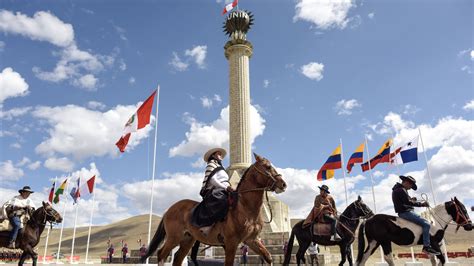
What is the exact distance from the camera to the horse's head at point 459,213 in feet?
24.5

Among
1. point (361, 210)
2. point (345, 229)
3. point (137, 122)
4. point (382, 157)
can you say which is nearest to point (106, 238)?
point (137, 122)

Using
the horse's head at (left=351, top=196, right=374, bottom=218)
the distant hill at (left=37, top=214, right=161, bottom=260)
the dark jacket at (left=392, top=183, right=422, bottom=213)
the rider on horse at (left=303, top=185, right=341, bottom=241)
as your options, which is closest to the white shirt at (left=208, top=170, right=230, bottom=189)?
the dark jacket at (left=392, top=183, right=422, bottom=213)

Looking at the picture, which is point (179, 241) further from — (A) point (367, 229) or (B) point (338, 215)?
(B) point (338, 215)

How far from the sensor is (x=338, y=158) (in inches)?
758

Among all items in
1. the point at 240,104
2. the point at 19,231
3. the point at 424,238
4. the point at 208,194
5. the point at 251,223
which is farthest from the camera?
the point at 240,104

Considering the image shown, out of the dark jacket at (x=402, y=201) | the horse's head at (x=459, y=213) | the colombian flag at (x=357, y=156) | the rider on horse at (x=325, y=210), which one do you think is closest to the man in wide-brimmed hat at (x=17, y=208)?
the rider on horse at (x=325, y=210)

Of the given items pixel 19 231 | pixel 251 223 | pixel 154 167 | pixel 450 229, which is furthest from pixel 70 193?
pixel 450 229

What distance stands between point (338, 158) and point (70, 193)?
1848 centimetres

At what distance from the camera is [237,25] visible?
124 ft

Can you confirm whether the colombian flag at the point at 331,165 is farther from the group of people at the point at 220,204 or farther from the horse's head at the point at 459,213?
the horse's head at the point at 459,213

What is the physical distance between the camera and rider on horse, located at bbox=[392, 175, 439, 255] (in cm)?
746

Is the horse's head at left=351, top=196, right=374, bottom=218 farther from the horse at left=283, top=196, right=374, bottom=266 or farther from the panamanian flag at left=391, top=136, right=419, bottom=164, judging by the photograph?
the panamanian flag at left=391, top=136, right=419, bottom=164

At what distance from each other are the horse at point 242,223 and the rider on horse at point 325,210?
448 centimetres

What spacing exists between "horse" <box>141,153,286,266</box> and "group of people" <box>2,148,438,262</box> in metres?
0.19
